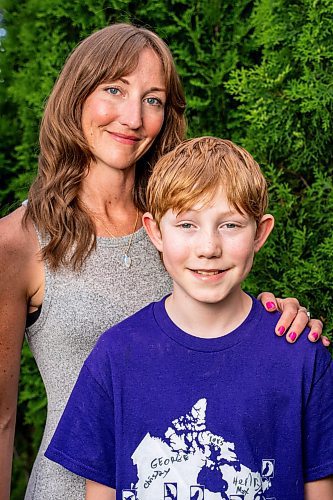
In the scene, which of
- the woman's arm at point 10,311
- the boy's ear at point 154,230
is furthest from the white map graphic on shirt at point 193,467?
the woman's arm at point 10,311

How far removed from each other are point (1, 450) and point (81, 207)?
820 millimetres

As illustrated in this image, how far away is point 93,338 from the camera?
2666 mm

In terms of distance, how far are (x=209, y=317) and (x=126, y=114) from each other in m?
0.83

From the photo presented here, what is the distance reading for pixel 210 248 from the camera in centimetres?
204

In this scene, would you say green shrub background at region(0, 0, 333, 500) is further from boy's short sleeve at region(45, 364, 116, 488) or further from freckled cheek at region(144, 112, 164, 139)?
boy's short sleeve at region(45, 364, 116, 488)

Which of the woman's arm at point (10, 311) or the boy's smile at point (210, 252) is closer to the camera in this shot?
the boy's smile at point (210, 252)

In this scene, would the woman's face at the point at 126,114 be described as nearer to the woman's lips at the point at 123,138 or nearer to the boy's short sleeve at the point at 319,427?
the woman's lips at the point at 123,138

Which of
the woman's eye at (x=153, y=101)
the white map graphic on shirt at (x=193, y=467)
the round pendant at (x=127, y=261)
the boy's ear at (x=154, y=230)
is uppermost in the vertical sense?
the woman's eye at (x=153, y=101)

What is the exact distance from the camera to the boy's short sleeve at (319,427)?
6.85ft

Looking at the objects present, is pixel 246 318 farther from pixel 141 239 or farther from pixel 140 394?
pixel 141 239

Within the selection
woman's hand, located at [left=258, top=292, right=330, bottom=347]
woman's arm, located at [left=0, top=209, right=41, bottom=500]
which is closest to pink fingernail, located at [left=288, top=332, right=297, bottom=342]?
woman's hand, located at [left=258, top=292, right=330, bottom=347]

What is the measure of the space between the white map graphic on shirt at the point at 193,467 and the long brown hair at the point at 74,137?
0.81 meters

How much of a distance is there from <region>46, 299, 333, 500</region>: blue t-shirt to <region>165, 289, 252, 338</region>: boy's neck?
0.9 inches

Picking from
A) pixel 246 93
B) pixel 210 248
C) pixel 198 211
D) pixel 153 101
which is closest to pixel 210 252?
pixel 210 248
